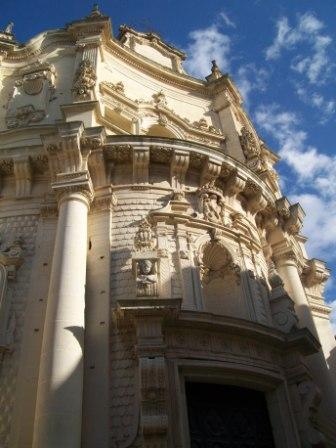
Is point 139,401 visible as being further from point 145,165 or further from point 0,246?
point 145,165

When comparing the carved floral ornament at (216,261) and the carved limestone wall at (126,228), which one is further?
the carved floral ornament at (216,261)

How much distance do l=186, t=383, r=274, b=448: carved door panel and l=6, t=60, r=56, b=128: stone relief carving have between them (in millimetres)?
10107

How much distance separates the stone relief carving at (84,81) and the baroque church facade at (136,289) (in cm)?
6

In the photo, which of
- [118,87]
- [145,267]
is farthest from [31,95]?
[145,267]

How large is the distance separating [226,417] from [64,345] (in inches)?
148

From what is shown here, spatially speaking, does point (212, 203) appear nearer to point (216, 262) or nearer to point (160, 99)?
point (216, 262)

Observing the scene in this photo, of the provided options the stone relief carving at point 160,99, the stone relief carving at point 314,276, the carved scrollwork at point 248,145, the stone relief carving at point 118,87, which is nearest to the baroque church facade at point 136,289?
the stone relief carving at point 118,87

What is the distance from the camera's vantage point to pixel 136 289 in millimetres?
9922

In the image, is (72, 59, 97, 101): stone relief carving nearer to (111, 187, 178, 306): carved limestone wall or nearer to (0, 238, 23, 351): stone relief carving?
(111, 187, 178, 306): carved limestone wall

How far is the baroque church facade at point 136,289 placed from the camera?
8.68 m

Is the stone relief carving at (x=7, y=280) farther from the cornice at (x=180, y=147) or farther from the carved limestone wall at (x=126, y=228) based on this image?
the cornice at (x=180, y=147)

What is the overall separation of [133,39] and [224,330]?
1813cm

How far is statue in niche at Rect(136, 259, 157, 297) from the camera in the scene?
387 inches

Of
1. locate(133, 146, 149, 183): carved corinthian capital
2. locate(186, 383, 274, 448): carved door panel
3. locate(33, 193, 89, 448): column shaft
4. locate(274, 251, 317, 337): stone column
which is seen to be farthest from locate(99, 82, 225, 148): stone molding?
locate(186, 383, 274, 448): carved door panel
